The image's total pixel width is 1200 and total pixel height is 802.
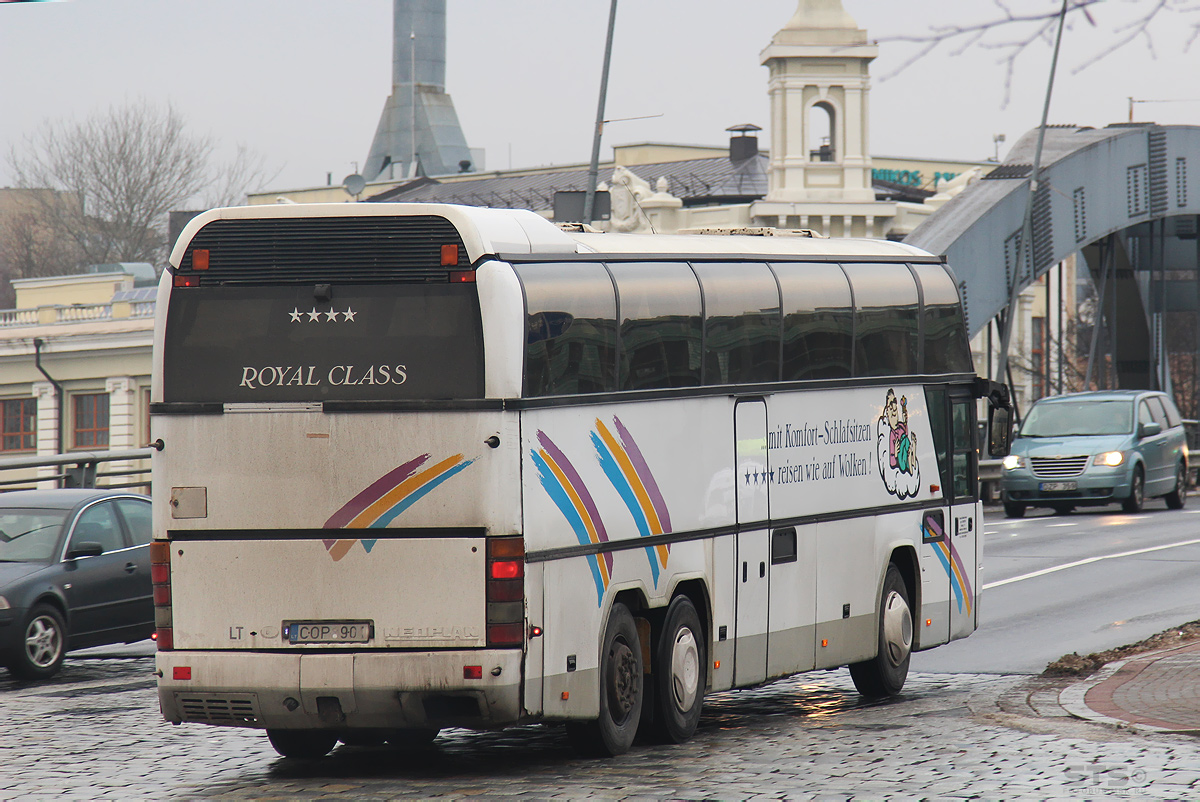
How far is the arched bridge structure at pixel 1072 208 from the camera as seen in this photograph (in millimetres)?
34125

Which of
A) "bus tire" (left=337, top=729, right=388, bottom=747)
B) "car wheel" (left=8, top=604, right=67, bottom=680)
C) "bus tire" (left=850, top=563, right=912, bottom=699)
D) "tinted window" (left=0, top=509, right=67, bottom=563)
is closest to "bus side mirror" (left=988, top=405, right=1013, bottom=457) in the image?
"bus tire" (left=850, top=563, right=912, bottom=699)

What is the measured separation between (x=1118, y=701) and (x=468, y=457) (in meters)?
4.79

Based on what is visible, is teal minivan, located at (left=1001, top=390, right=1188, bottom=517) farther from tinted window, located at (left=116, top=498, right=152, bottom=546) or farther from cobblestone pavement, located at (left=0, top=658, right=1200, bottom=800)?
cobblestone pavement, located at (left=0, top=658, right=1200, bottom=800)

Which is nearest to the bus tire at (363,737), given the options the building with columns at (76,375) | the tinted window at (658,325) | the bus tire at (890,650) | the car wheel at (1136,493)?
the tinted window at (658,325)

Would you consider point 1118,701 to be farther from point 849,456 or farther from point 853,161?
point 853,161

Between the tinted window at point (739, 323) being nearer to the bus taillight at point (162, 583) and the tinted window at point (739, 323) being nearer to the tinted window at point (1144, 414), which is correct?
the bus taillight at point (162, 583)

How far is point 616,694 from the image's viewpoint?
10.0m

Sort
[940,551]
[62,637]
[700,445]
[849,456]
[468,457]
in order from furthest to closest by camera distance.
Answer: [62,637]
[940,551]
[849,456]
[700,445]
[468,457]

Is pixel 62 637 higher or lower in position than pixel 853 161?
lower

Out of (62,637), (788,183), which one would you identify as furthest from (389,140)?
(62,637)

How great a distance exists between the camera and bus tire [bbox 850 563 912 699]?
1274 cm

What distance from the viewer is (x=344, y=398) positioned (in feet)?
30.8

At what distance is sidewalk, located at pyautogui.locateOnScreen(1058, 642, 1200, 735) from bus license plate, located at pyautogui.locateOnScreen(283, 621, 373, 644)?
4454mm

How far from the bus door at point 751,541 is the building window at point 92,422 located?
2070 inches
